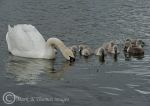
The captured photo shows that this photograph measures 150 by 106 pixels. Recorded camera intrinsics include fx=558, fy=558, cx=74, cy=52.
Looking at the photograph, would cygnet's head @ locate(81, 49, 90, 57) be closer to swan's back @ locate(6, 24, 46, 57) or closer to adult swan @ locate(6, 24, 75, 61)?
adult swan @ locate(6, 24, 75, 61)

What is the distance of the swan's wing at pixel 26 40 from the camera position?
16.8m

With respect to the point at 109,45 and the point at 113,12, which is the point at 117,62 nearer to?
the point at 109,45

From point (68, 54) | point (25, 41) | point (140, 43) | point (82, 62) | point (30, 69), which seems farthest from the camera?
point (140, 43)

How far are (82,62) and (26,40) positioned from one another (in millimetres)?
1940

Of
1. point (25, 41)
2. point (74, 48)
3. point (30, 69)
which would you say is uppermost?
point (25, 41)

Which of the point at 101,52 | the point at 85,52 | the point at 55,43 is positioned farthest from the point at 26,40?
the point at 101,52

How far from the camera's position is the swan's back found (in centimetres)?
1681

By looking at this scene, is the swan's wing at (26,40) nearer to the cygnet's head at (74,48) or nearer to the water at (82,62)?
the water at (82,62)

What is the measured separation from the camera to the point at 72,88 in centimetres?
1308

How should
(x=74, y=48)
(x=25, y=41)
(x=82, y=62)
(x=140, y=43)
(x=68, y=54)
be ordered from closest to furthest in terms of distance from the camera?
(x=82, y=62) → (x=68, y=54) → (x=25, y=41) → (x=74, y=48) → (x=140, y=43)

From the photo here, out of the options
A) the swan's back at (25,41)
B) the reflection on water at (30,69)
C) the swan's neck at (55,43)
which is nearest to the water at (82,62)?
the reflection on water at (30,69)

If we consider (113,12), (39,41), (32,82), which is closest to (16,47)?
(39,41)

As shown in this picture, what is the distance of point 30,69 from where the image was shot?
15.0 metres

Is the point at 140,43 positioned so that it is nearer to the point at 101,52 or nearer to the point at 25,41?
the point at 101,52
